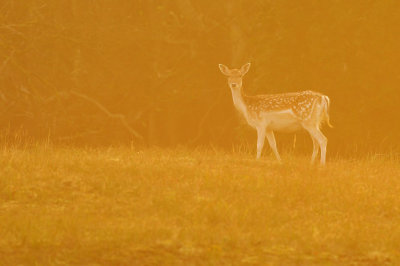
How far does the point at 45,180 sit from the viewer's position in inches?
468

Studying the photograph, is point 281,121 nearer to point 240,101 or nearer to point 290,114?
point 290,114

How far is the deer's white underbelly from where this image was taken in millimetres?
15984

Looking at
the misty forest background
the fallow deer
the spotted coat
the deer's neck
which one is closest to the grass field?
the fallow deer

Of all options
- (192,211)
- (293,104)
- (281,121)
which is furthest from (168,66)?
(192,211)

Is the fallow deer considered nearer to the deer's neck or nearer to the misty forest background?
the deer's neck

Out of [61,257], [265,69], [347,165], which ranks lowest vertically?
[61,257]

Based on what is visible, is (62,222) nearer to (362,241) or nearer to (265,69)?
(362,241)

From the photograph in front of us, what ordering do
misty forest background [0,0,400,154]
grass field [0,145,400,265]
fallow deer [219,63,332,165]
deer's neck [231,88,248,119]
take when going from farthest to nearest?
misty forest background [0,0,400,154]
deer's neck [231,88,248,119]
fallow deer [219,63,332,165]
grass field [0,145,400,265]

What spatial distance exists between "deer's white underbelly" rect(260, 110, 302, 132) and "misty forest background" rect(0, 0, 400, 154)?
409cm

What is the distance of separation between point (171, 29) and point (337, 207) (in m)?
14.8

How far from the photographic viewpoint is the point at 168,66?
25.6 m

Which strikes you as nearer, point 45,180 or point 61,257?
point 61,257

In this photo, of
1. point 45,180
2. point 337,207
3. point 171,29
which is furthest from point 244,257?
point 171,29

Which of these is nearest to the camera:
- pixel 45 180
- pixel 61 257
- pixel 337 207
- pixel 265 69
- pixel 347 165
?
pixel 61 257
